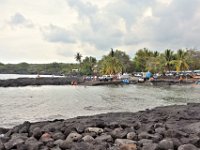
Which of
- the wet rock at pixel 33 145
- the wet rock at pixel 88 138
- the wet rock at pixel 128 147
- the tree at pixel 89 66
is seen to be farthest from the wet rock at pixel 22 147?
the tree at pixel 89 66

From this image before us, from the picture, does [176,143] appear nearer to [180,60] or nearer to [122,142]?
[122,142]

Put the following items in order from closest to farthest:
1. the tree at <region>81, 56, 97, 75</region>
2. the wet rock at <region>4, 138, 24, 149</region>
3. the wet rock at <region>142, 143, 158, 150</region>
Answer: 1. the wet rock at <region>142, 143, 158, 150</region>
2. the wet rock at <region>4, 138, 24, 149</region>
3. the tree at <region>81, 56, 97, 75</region>

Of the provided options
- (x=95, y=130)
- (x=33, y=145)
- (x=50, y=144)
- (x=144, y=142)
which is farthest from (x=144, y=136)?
(x=33, y=145)

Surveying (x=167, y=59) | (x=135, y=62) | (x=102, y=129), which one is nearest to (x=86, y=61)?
(x=135, y=62)

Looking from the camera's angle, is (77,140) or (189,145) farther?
(77,140)

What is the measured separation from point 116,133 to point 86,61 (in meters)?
107

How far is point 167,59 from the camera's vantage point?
82.5m

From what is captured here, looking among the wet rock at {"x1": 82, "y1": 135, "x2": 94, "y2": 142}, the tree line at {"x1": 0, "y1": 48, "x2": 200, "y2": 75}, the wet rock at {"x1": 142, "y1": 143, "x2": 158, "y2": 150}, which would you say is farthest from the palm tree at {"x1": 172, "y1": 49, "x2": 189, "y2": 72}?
the wet rock at {"x1": 142, "y1": 143, "x2": 158, "y2": 150}

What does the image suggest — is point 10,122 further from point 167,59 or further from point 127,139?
point 167,59

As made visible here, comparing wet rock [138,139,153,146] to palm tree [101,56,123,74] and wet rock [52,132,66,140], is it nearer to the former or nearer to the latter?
wet rock [52,132,66,140]

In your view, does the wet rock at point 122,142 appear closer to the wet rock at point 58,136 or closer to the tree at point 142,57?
the wet rock at point 58,136

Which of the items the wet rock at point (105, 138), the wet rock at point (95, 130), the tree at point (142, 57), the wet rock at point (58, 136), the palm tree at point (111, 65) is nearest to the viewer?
the wet rock at point (105, 138)

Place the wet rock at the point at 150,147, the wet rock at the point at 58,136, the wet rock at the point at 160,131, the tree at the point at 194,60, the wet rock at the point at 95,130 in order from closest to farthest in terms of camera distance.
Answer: the wet rock at the point at 150,147 → the wet rock at the point at 160,131 → the wet rock at the point at 58,136 → the wet rock at the point at 95,130 → the tree at the point at 194,60

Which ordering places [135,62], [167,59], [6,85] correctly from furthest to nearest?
[135,62], [167,59], [6,85]
